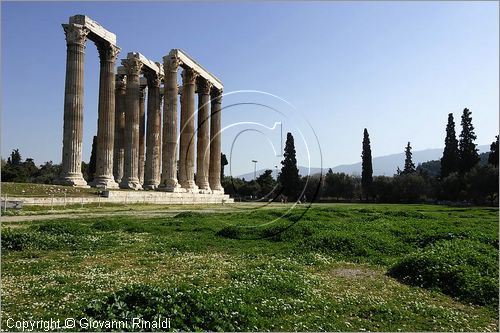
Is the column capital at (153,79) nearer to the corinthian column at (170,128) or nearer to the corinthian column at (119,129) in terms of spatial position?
the corinthian column at (119,129)

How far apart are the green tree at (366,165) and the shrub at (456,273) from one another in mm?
97303

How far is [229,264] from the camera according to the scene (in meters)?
15.6

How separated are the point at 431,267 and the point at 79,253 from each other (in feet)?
41.5

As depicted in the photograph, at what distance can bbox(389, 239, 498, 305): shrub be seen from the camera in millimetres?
12320

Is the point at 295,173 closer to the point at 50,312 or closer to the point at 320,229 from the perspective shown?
the point at 320,229

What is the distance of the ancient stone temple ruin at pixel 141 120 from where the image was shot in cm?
4481

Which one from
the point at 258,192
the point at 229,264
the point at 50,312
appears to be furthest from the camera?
the point at 258,192

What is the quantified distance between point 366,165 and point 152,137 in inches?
2634

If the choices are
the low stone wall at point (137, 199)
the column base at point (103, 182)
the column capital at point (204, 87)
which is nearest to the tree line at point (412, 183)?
the low stone wall at point (137, 199)

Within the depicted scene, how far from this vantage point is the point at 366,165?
113 metres

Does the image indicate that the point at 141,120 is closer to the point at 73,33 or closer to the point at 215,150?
the point at 215,150

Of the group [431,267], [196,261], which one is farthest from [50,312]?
[431,267]

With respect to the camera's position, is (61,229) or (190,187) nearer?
(61,229)

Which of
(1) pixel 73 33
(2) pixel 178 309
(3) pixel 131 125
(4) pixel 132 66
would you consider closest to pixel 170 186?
(3) pixel 131 125
